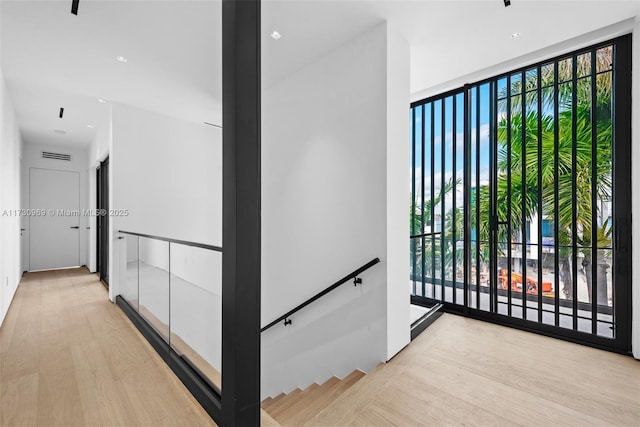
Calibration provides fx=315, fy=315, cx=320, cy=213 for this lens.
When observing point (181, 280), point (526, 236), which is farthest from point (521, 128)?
point (181, 280)

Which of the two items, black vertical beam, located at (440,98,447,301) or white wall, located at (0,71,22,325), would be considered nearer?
white wall, located at (0,71,22,325)

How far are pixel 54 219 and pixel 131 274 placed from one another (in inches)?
181

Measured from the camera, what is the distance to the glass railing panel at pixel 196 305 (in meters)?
1.95

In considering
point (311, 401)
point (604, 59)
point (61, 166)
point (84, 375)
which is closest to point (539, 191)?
point (604, 59)

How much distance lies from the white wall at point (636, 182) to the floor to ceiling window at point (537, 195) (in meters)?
0.09

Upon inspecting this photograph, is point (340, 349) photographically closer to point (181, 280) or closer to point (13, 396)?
point (181, 280)

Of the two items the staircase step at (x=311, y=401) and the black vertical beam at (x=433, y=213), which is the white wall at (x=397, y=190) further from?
the black vertical beam at (x=433, y=213)

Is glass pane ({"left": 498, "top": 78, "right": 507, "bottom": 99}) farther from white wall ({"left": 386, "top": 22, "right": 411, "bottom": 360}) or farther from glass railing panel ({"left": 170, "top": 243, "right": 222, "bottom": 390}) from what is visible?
glass railing panel ({"left": 170, "top": 243, "right": 222, "bottom": 390})

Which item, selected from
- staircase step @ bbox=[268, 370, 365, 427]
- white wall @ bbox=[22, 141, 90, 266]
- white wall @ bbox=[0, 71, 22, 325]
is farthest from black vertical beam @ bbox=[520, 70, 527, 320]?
white wall @ bbox=[22, 141, 90, 266]

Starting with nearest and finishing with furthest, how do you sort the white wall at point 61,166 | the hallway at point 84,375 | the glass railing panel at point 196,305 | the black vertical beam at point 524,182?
the hallway at point 84,375, the glass railing panel at point 196,305, the black vertical beam at point 524,182, the white wall at point 61,166

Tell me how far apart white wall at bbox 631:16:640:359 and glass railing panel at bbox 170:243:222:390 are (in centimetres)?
307

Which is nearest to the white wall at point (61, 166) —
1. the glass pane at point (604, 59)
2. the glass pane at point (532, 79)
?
the glass pane at point (532, 79)

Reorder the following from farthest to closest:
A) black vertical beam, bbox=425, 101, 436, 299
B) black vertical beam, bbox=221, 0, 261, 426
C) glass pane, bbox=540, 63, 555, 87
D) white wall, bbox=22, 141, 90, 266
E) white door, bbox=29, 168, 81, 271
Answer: white door, bbox=29, 168, 81, 271 < white wall, bbox=22, 141, 90, 266 < black vertical beam, bbox=425, 101, 436, 299 < glass pane, bbox=540, 63, 555, 87 < black vertical beam, bbox=221, 0, 261, 426

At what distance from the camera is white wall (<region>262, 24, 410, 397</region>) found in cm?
253
